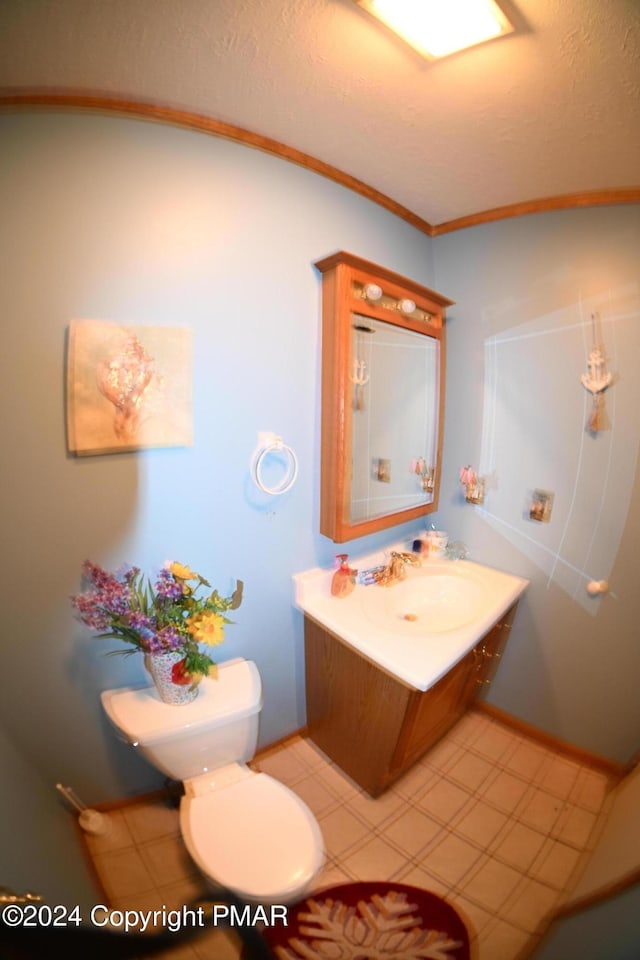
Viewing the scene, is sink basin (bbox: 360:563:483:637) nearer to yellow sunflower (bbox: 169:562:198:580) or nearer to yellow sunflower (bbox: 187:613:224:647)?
yellow sunflower (bbox: 187:613:224:647)

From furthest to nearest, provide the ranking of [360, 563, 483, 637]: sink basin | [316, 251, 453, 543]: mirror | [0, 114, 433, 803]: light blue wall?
1. [360, 563, 483, 637]: sink basin
2. [316, 251, 453, 543]: mirror
3. [0, 114, 433, 803]: light blue wall

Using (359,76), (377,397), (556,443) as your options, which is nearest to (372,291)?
(377,397)

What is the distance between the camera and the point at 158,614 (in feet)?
3.07

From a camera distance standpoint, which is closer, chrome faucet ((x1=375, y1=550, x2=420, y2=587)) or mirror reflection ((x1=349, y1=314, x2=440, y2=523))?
mirror reflection ((x1=349, y1=314, x2=440, y2=523))

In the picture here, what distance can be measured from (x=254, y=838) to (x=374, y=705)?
1.66 ft

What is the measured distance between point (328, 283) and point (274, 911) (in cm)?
202

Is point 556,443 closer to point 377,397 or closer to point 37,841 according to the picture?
point 377,397

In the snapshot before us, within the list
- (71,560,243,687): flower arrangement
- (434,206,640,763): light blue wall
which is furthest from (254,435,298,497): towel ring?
(434,206,640,763): light blue wall

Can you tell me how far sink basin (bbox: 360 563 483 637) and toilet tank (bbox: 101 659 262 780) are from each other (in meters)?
0.55

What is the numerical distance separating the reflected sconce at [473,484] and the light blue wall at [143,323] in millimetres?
822

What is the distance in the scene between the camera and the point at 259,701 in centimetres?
106

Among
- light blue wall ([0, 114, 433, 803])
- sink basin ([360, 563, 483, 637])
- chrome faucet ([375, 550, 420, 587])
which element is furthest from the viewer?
chrome faucet ([375, 550, 420, 587])

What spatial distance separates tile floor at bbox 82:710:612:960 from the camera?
0.95m

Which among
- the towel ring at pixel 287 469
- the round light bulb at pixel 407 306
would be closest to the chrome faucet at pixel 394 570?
the towel ring at pixel 287 469
